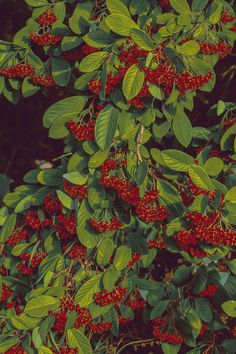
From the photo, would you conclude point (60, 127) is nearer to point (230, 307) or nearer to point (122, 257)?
point (122, 257)

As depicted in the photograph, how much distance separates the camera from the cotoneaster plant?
7.27 feet

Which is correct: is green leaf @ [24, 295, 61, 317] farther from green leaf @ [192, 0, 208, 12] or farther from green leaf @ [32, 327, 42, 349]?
green leaf @ [192, 0, 208, 12]

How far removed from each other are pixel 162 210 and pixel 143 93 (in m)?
0.40

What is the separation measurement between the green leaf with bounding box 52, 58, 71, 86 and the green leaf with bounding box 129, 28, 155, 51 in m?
0.50

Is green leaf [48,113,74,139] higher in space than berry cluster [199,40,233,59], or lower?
lower

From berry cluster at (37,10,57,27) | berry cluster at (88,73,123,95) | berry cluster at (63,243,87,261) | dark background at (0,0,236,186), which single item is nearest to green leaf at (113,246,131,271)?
berry cluster at (63,243,87,261)

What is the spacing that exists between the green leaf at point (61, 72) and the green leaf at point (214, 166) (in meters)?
0.63

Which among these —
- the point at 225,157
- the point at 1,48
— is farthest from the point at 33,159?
the point at 225,157

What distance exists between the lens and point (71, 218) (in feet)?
7.94

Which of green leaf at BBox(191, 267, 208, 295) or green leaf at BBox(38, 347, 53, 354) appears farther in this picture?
green leaf at BBox(191, 267, 208, 295)

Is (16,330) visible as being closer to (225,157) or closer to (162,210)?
(162,210)

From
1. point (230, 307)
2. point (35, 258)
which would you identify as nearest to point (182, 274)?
point (230, 307)

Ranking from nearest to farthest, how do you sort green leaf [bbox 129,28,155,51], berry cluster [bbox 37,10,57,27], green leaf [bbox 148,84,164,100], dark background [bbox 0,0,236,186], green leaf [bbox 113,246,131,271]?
green leaf [bbox 129,28,155,51]
green leaf [bbox 148,84,164,100]
green leaf [bbox 113,246,131,271]
berry cluster [bbox 37,10,57,27]
dark background [bbox 0,0,236,186]

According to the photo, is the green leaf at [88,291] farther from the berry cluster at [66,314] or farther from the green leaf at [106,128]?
the green leaf at [106,128]
